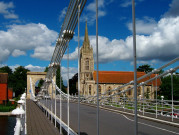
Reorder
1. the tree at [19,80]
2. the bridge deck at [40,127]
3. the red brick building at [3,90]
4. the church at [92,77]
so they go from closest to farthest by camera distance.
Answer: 1. the bridge deck at [40,127]
2. the red brick building at [3,90]
3. the church at [92,77]
4. the tree at [19,80]

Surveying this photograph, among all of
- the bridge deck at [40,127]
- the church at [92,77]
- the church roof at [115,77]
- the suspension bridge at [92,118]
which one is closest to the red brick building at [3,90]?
the church at [92,77]

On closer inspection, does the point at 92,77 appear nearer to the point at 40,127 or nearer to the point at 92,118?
the point at 92,118

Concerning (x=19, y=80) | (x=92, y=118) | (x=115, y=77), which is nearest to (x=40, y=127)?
(x=92, y=118)

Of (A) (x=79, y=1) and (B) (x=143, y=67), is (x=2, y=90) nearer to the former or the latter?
(A) (x=79, y=1)

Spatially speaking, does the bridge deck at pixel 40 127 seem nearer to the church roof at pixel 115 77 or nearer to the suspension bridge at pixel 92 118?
the suspension bridge at pixel 92 118

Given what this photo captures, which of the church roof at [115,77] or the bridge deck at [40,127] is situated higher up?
the church roof at [115,77]

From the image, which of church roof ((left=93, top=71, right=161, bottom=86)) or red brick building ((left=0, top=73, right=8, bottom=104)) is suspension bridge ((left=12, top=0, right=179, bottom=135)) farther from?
church roof ((left=93, top=71, right=161, bottom=86))

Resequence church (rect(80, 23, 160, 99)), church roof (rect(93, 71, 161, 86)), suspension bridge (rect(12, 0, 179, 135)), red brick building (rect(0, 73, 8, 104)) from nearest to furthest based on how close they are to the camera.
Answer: suspension bridge (rect(12, 0, 179, 135))
red brick building (rect(0, 73, 8, 104))
church (rect(80, 23, 160, 99))
church roof (rect(93, 71, 161, 86))

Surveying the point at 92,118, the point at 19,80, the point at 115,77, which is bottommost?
the point at 92,118

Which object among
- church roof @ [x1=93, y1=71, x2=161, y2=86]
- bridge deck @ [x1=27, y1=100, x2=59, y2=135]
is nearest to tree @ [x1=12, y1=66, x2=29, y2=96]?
church roof @ [x1=93, y1=71, x2=161, y2=86]

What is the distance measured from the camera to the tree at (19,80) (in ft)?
217

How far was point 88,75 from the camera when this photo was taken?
2768 inches

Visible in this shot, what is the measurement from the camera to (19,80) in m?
70.4

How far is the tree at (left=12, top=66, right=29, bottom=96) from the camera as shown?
66250 millimetres
